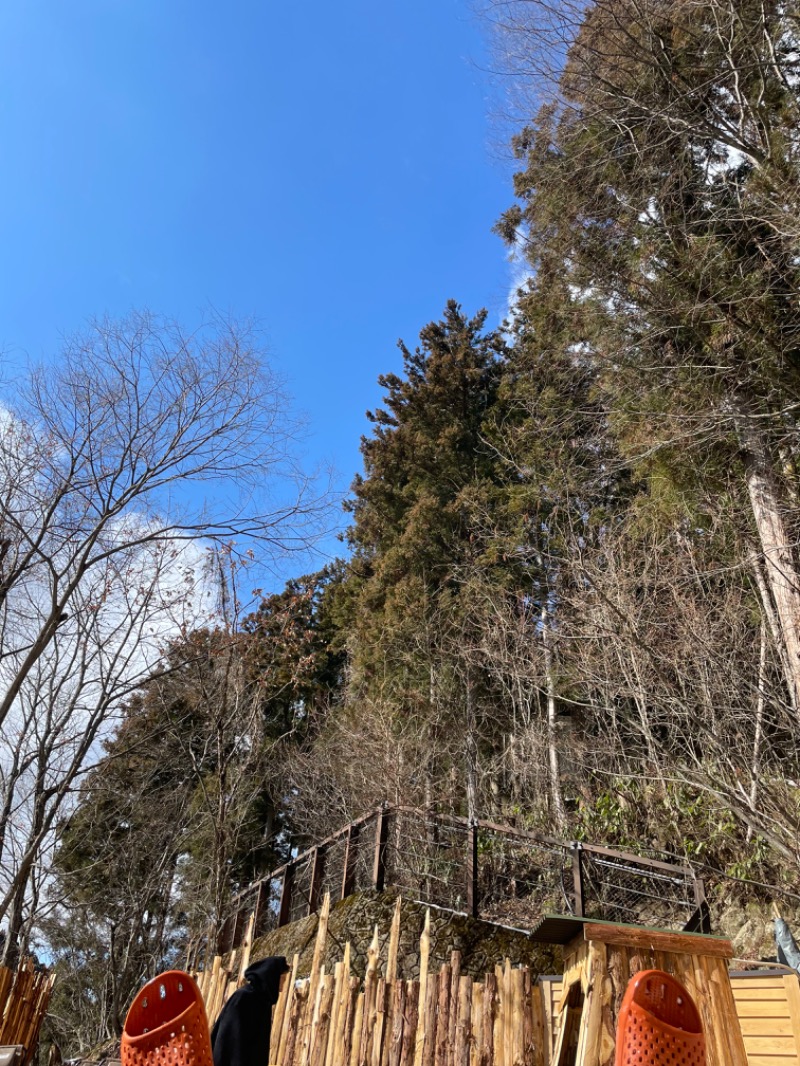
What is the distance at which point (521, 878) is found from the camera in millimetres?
10633

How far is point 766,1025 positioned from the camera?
14.4 ft

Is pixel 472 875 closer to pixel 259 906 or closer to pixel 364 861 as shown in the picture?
pixel 364 861

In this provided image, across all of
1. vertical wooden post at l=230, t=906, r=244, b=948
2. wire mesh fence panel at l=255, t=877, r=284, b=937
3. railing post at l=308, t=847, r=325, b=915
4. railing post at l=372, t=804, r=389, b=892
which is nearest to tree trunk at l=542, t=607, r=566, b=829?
railing post at l=372, t=804, r=389, b=892

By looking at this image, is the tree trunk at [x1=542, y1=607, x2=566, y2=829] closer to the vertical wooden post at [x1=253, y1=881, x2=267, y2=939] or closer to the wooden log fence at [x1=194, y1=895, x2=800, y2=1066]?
the wooden log fence at [x1=194, y1=895, x2=800, y2=1066]

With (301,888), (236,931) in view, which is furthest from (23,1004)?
(236,931)

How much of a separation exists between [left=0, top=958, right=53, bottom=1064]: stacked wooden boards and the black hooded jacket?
6063 mm

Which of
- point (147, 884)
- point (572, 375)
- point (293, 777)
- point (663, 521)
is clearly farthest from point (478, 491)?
point (147, 884)

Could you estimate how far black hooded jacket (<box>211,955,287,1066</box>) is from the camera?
250cm

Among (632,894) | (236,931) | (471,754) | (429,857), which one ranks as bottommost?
(236,931)

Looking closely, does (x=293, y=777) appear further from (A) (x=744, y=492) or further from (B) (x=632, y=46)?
(B) (x=632, y=46)

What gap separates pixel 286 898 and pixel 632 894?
5410 mm

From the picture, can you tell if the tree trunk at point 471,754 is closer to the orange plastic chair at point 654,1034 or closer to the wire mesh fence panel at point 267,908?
the wire mesh fence panel at point 267,908

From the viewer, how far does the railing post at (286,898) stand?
10500 millimetres

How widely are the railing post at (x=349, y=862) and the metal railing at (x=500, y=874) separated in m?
0.01
